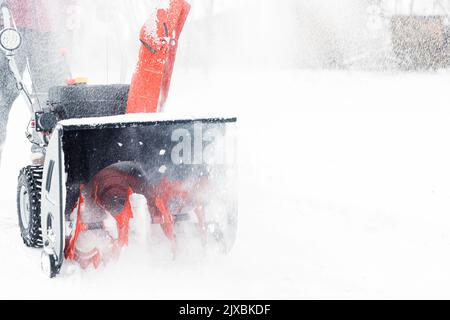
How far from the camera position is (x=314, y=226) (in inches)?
166

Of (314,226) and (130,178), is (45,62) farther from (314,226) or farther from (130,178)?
(314,226)

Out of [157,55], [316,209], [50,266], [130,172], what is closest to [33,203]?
[50,266]

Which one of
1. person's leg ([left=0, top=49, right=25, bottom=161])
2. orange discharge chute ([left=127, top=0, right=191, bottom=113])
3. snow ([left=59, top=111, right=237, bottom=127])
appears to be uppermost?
person's leg ([left=0, top=49, right=25, bottom=161])

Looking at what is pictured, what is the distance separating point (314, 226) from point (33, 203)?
1.92 meters

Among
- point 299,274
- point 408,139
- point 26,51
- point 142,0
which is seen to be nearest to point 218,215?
Answer: point 299,274

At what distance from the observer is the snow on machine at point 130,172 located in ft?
10.2

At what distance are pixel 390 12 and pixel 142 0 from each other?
29.5ft

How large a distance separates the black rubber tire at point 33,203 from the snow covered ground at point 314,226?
0.09 meters

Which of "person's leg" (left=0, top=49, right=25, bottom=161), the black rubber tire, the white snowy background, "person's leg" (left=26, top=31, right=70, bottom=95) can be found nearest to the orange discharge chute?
the black rubber tire

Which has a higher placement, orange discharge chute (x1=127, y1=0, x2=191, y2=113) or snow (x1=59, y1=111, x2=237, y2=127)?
orange discharge chute (x1=127, y1=0, x2=191, y2=113)

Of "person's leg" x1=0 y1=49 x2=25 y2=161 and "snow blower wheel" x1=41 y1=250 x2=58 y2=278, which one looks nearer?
"snow blower wheel" x1=41 y1=250 x2=58 y2=278

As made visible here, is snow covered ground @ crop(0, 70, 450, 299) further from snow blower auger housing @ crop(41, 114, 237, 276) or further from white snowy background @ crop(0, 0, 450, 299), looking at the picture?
snow blower auger housing @ crop(41, 114, 237, 276)

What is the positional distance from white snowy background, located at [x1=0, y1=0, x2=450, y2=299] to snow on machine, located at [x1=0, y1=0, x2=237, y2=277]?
177 millimetres

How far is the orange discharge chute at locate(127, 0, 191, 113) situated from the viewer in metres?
3.55
